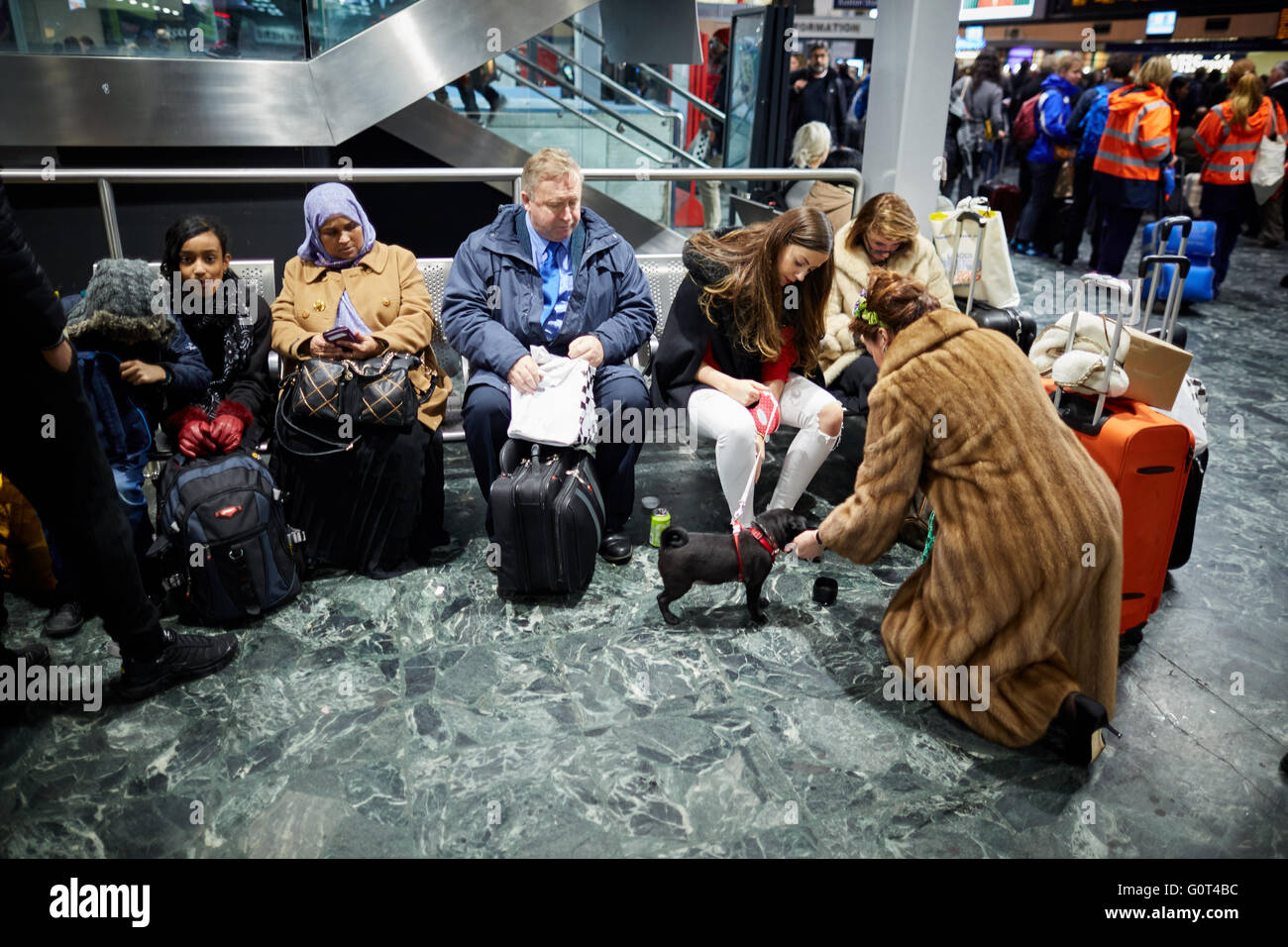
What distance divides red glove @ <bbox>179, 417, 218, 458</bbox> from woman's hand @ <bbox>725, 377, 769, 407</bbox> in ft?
6.18

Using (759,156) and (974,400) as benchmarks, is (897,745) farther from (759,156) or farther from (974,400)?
(759,156)

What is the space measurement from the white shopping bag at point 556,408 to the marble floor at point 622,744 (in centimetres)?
59

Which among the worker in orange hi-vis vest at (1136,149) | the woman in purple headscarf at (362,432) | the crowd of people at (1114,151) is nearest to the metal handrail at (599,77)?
the crowd of people at (1114,151)

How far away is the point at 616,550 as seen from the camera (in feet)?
11.7

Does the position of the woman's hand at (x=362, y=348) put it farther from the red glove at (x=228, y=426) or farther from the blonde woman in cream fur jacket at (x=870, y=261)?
the blonde woman in cream fur jacket at (x=870, y=261)

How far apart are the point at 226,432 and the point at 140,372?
34cm

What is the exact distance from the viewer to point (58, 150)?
5.20m

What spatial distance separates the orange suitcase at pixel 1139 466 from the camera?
2803 millimetres

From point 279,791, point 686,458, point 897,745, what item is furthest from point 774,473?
point 279,791

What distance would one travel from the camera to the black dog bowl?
10.9 feet

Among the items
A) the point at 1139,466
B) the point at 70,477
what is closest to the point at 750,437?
the point at 1139,466

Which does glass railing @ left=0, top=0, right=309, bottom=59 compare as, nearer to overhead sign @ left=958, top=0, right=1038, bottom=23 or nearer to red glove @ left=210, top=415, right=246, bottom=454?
red glove @ left=210, top=415, right=246, bottom=454

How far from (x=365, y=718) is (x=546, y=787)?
0.63 meters
